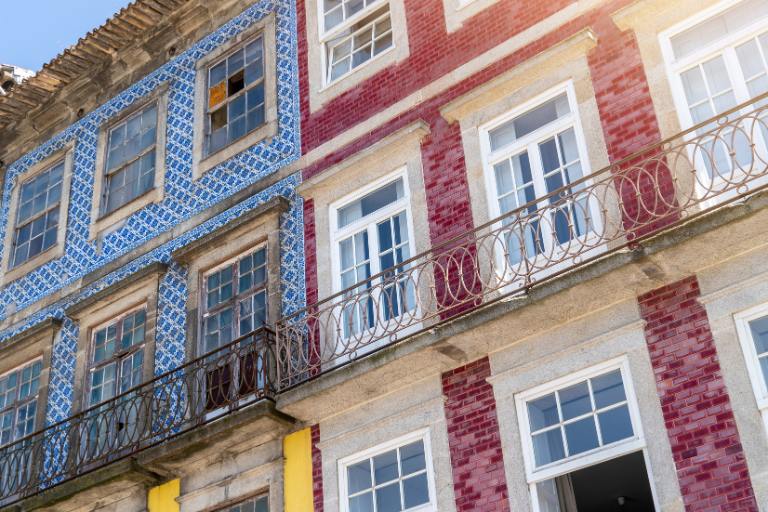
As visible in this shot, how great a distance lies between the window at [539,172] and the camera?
33.4ft

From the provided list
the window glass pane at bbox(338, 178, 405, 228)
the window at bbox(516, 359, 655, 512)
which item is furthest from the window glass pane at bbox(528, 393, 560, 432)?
the window glass pane at bbox(338, 178, 405, 228)

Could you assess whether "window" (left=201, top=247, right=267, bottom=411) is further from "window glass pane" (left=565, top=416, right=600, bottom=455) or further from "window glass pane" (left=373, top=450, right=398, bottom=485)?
"window glass pane" (left=565, top=416, right=600, bottom=455)

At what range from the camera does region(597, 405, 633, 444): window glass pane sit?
29.3 ft

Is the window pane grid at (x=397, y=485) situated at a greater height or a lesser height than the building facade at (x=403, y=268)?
lesser

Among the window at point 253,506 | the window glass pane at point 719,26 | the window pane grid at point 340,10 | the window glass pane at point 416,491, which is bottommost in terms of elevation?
the window glass pane at point 416,491

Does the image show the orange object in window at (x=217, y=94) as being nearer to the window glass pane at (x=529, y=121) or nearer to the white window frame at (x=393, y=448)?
the window glass pane at (x=529, y=121)

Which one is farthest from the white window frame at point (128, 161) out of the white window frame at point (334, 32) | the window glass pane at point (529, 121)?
the window glass pane at point (529, 121)

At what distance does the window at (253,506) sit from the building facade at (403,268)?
0.04 metres

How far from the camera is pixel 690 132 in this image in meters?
9.38

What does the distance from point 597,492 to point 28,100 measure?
9646 millimetres

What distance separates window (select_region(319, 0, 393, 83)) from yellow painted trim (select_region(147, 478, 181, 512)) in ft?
15.5

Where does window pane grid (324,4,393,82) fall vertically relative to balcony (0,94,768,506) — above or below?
above

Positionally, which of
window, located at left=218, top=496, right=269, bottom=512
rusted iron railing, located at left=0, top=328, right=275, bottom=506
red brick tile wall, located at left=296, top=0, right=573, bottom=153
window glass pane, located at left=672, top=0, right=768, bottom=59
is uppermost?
red brick tile wall, located at left=296, top=0, right=573, bottom=153

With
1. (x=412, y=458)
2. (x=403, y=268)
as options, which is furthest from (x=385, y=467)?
(x=403, y=268)
